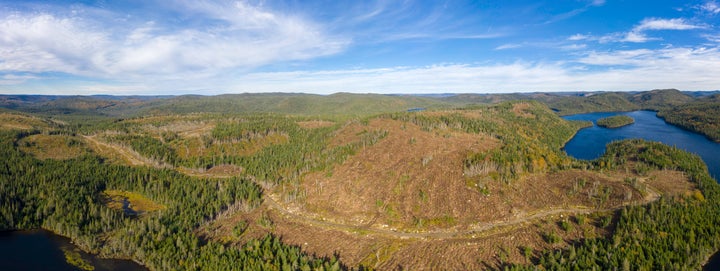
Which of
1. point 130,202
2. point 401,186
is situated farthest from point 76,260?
point 401,186

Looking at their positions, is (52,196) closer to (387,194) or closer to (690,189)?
(387,194)

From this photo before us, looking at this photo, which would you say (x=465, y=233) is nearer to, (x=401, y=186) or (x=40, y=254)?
(x=401, y=186)

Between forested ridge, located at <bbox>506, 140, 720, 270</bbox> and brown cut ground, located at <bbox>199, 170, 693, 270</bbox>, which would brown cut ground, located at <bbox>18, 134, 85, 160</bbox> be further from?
forested ridge, located at <bbox>506, 140, 720, 270</bbox>

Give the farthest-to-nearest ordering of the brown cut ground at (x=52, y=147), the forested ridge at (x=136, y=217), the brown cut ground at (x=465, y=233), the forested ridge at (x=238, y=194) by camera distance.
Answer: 1. the brown cut ground at (x=52, y=147)
2. the forested ridge at (x=136, y=217)
3. the brown cut ground at (x=465, y=233)
4. the forested ridge at (x=238, y=194)

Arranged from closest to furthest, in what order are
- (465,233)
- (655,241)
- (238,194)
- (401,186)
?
(655,241) < (465,233) < (401,186) < (238,194)

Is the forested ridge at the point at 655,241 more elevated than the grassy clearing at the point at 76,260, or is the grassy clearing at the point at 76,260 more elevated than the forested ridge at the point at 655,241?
the forested ridge at the point at 655,241

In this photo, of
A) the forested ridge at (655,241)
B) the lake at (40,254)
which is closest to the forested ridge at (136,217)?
the lake at (40,254)

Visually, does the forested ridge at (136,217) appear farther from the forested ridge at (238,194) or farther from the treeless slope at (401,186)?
the treeless slope at (401,186)

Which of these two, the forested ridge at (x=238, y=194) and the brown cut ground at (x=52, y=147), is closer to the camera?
the forested ridge at (x=238, y=194)

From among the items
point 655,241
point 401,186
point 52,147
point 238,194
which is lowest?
point 238,194

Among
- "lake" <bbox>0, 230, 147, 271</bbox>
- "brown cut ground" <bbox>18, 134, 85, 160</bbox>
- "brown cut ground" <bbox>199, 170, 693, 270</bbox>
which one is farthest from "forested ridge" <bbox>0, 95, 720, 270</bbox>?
"brown cut ground" <bbox>199, 170, 693, 270</bbox>
